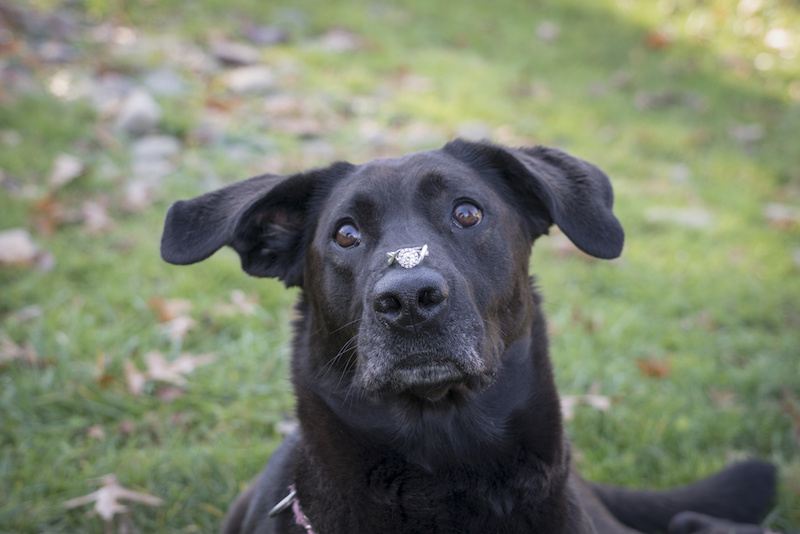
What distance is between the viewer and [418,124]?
761cm

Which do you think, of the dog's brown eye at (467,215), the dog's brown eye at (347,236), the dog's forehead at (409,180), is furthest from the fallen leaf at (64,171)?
the dog's brown eye at (467,215)

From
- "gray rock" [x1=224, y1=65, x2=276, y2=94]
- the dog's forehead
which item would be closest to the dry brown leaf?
the dog's forehead

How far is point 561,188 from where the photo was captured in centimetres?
239

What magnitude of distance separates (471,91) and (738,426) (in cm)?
611

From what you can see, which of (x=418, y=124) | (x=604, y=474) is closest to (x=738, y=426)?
(x=604, y=474)

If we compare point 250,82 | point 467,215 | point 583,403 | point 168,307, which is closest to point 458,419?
point 467,215

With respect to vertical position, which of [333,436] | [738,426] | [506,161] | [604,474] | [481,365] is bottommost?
[604,474]

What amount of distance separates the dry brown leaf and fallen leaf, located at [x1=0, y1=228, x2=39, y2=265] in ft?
5.02

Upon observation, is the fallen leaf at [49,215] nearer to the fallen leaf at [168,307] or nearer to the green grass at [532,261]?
the green grass at [532,261]

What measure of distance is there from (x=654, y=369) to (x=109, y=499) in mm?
3182

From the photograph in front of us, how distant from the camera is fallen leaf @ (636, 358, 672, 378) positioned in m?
4.07

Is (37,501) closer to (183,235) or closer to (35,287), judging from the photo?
(183,235)

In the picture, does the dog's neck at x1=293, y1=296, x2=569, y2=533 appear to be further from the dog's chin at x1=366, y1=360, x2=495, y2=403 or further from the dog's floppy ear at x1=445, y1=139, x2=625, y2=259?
the dog's floppy ear at x1=445, y1=139, x2=625, y2=259

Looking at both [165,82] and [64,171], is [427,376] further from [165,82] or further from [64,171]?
[165,82]
